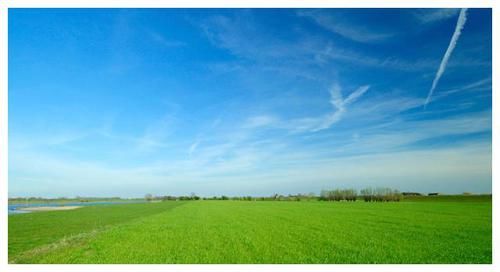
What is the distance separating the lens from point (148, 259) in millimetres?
11977

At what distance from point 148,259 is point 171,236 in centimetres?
617
